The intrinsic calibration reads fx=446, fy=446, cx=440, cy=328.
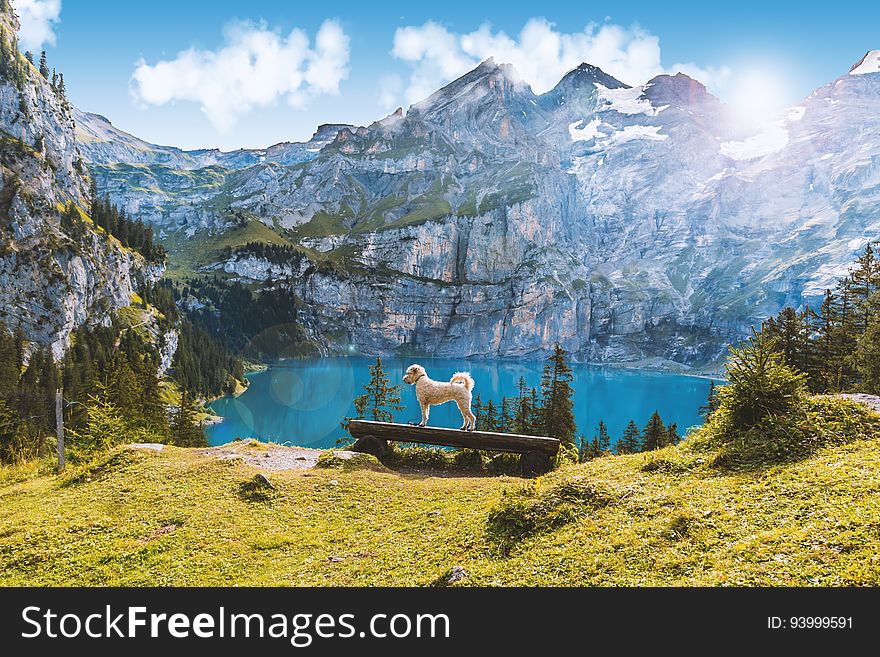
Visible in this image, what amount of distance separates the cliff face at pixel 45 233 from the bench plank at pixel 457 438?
113m

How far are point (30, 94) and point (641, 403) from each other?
210 meters

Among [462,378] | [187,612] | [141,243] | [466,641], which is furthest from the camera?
[141,243]

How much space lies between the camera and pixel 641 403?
15812cm

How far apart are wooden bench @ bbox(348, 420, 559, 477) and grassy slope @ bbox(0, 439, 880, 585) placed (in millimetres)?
2933

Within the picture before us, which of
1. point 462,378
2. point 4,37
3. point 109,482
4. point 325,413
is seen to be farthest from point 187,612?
point 4,37

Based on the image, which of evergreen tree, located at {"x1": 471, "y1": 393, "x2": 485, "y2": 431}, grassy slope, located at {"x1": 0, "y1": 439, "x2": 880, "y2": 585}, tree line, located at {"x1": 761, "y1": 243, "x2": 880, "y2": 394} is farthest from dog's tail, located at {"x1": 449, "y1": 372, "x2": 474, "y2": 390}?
tree line, located at {"x1": 761, "y1": 243, "x2": 880, "y2": 394}

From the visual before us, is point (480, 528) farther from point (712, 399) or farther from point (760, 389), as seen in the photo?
point (712, 399)

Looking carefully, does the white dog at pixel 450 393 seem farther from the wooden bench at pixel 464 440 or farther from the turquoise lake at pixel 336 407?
the turquoise lake at pixel 336 407

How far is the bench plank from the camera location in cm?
1669

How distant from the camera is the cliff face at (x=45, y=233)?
98625 mm

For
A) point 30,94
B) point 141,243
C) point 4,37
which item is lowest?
point 141,243

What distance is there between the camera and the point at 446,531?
9.35 m

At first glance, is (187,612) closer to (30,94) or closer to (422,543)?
(422,543)

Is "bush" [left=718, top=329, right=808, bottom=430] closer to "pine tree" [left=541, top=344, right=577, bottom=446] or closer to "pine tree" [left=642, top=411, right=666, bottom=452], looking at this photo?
"pine tree" [left=541, top=344, right=577, bottom=446]
